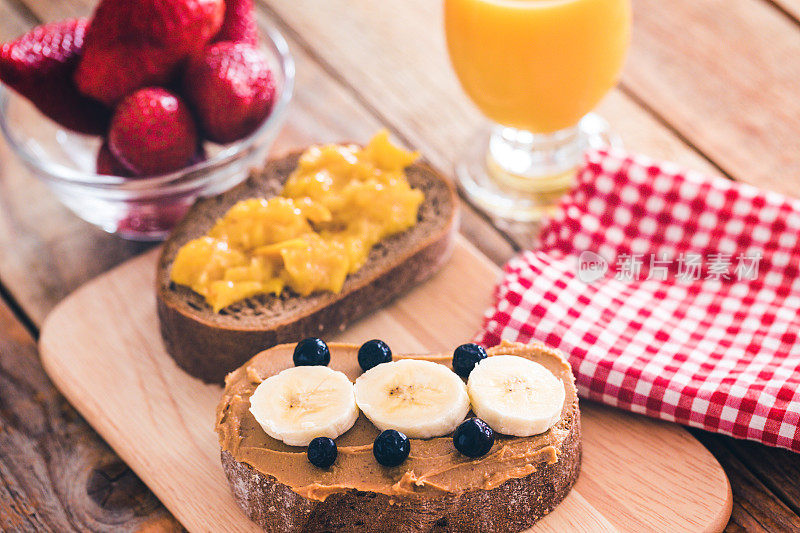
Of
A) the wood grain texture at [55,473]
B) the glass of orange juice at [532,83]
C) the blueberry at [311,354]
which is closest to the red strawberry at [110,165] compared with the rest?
the wood grain texture at [55,473]

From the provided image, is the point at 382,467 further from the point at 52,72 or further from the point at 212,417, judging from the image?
the point at 52,72

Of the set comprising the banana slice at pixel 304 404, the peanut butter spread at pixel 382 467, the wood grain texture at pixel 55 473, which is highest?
the banana slice at pixel 304 404

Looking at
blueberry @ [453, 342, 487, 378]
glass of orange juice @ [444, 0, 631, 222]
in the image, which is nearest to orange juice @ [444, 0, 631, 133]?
glass of orange juice @ [444, 0, 631, 222]

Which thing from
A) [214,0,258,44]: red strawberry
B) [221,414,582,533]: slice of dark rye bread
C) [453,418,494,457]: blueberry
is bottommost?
[221,414,582,533]: slice of dark rye bread

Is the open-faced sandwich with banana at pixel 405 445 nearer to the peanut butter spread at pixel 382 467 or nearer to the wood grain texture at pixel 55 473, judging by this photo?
A: the peanut butter spread at pixel 382 467

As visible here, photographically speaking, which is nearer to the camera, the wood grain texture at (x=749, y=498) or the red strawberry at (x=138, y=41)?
the wood grain texture at (x=749, y=498)

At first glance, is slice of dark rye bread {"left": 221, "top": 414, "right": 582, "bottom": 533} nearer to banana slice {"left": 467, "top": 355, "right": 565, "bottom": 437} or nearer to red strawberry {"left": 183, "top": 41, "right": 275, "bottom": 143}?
banana slice {"left": 467, "top": 355, "right": 565, "bottom": 437}
